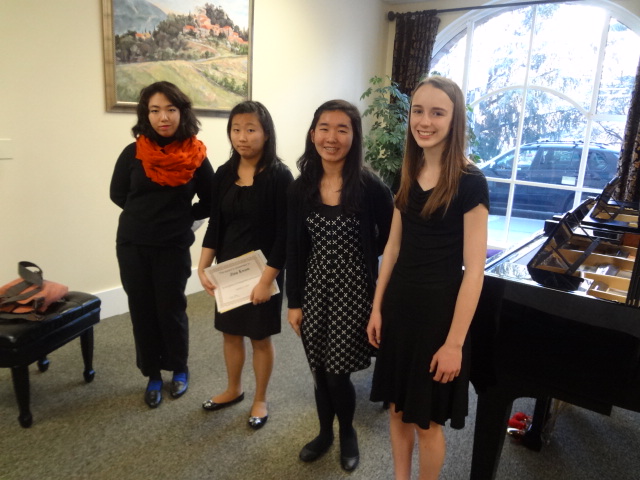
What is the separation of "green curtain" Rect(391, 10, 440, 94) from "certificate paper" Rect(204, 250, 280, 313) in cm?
360

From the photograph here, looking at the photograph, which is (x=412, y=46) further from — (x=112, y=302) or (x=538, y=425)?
(x=538, y=425)

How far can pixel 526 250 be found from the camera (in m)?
1.71

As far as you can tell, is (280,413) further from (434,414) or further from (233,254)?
(434,414)

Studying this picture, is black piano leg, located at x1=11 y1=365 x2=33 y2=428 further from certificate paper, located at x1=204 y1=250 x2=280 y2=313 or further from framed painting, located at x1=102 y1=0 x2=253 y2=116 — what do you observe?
framed painting, located at x1=102 y1=0 x2=253 y2=116

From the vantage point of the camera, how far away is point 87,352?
2184 mm

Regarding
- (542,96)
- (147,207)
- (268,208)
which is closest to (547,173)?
(542,96)

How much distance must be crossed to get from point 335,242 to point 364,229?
100 mm

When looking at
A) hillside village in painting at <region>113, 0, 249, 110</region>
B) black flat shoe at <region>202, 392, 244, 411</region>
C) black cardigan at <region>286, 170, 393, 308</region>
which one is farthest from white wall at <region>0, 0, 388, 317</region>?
black cardigan at <region>286, 170, 393, 308</region>

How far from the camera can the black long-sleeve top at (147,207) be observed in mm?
Result: 1891

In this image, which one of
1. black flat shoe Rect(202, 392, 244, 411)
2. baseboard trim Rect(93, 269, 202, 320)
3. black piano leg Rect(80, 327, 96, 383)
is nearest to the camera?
black flat shoe Rect(202, 392, 244, 411)

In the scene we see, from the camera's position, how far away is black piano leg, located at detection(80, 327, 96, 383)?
7.09ft

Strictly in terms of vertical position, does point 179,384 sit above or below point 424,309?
below

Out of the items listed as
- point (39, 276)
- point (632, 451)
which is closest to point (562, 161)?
point (632, 451)

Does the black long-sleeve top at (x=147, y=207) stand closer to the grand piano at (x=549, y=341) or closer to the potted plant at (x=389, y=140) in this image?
the grand piano at (x=549, y=341)
